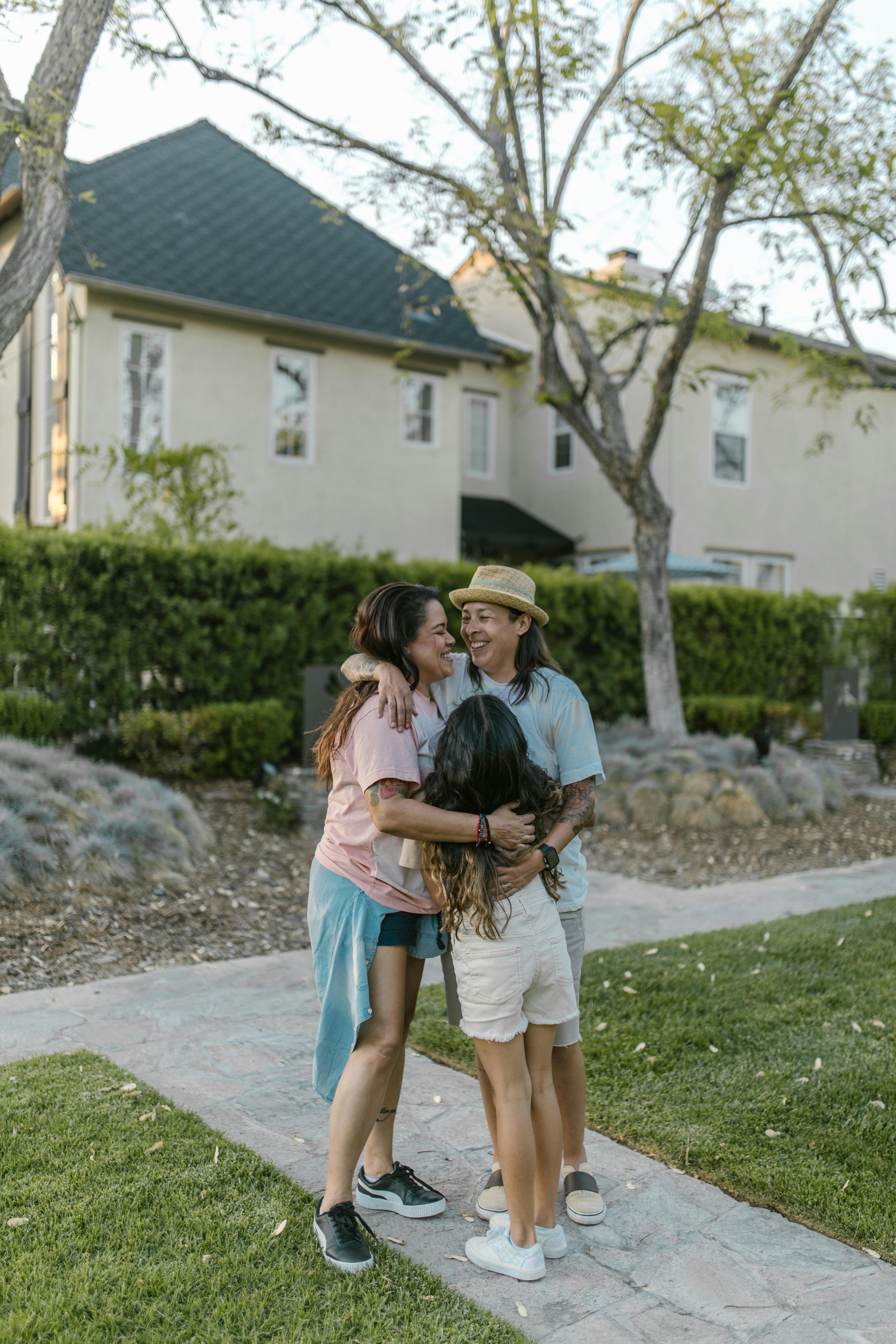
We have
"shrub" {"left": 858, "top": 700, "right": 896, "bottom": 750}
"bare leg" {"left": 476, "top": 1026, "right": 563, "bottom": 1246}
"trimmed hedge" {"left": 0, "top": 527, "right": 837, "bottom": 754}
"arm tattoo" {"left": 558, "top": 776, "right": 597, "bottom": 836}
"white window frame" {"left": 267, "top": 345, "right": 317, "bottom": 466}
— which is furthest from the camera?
"white window frame" {"left": 267, "top": 345, "right": 317, "bottom": 466}

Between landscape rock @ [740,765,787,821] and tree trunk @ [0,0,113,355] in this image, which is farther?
landscape rock @ [740,765,787,821]

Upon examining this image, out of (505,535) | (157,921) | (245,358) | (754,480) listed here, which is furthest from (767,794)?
(754,480)

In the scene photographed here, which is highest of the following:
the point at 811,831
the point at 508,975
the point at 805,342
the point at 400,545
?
the point at 805,342

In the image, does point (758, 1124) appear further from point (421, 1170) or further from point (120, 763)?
point (120, 763)

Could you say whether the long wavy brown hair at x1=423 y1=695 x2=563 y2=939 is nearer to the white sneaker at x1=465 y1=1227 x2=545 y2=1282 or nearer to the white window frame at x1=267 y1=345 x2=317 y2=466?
the white sneaker at x1=465 y1=1227 x2=545 y2=1282

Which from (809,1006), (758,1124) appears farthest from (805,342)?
(758,1124)

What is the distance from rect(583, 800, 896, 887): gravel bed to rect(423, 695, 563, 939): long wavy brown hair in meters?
5.09

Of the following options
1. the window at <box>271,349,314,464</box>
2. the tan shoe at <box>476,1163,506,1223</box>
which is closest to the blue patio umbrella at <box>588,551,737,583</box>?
the window at <box>271,349,314,464</box>

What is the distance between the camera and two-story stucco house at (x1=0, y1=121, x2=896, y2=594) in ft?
44.3

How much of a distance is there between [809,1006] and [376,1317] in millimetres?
2822

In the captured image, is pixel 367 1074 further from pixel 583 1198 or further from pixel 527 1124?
pixel 583 1198

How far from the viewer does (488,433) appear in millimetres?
20203

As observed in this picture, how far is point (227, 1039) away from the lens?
4.32 m

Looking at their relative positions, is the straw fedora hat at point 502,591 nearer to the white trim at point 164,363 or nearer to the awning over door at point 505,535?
the white trim at point 164,363
